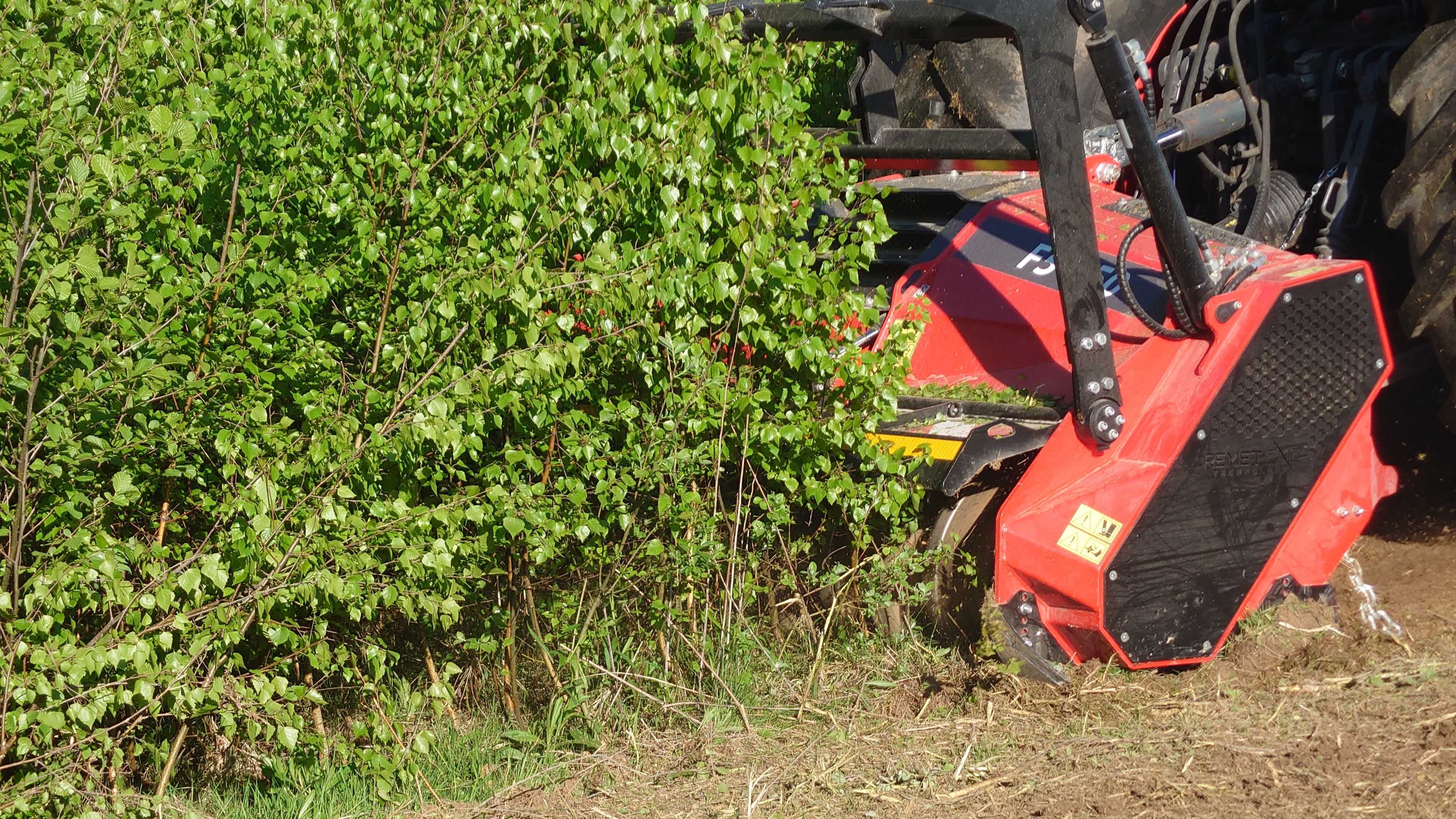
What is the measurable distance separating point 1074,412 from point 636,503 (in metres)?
1.12

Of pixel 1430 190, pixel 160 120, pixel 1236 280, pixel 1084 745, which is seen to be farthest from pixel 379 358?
pixel 1430 190

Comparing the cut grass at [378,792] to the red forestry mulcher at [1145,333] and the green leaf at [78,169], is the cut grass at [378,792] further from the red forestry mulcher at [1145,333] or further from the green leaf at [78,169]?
the green leaf at [78,169]

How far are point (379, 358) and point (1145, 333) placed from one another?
1936 millimetres

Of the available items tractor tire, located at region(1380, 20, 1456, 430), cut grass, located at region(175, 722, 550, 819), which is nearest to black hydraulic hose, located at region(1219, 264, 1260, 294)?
tractor tire, located at region(1380, 20, 1456, 430)

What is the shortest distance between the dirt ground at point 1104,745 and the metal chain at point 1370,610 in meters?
0.03

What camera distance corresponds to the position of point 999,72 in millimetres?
4402

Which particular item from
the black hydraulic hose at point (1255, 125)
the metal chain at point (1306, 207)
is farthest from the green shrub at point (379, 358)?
the metal chain at point (1306, 207)

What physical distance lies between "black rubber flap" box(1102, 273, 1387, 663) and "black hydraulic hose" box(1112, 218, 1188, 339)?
19cm

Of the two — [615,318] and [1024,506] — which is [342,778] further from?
[1024,506]

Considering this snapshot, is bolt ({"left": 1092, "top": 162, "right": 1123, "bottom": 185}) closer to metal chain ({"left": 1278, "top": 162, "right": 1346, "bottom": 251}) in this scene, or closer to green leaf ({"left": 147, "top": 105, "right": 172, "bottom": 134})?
metal chain ({"left": 1278, "top": 162, "right": 1346, "bottom": 251})

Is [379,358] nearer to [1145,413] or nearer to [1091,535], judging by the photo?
[1091,535]

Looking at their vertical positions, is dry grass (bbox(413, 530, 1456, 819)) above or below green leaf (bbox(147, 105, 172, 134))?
below

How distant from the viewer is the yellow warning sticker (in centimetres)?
327

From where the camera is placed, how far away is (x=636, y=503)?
346cm
